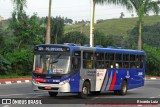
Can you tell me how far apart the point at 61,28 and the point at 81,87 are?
154 feet

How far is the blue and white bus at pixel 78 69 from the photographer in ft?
61.2

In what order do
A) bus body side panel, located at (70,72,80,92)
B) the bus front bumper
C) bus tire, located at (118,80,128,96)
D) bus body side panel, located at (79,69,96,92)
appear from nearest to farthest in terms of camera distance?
the bus front bumper → bus body side panel, located at (70,72,80,92) → bus body side panel, located at (79,69,96,92) → bus tire, located at (118,80,128,96)

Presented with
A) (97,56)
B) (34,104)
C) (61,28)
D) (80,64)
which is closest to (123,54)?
(97,56)

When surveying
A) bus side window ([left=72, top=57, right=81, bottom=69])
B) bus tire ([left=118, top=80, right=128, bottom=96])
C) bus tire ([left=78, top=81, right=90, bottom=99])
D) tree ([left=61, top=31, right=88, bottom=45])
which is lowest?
bus tire ([left=118, top=80, right=128, bottom=96])

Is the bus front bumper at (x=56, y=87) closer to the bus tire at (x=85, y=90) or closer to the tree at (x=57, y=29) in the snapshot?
the bus tire at (x=85, y=90)

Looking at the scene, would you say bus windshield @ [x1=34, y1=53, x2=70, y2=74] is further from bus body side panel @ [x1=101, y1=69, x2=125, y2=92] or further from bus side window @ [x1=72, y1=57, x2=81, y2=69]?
bus body side panel @ [x1=101, y1=69, x2=125, y2=92]

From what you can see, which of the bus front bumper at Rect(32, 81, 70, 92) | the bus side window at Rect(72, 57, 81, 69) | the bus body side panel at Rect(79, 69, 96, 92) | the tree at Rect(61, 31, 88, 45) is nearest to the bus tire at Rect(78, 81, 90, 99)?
the bus body side panel at Rect(79, 69, 96, 92)

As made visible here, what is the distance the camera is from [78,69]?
19344 millimetres

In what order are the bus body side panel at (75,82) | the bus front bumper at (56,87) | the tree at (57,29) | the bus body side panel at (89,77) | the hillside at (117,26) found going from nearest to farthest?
1. the bus front bumper at (56,87)
2. the bus body side panel at (75,82)
3. the bus body side panel at (89,77)
4. the tree at (57,29)
5. the hillside at (117,26)

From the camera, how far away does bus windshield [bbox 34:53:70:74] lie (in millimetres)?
18703

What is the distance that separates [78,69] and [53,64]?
49.9 inches

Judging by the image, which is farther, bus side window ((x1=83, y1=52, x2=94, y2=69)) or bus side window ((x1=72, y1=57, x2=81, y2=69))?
bus side window ((x1=83, y1=52, x2=94, y2=69))

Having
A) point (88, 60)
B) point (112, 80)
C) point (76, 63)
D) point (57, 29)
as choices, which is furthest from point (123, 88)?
point (57, 29)

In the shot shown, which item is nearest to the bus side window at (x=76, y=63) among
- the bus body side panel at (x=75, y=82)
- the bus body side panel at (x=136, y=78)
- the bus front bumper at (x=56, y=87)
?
the bus body side panel at (x=75, y=82)
